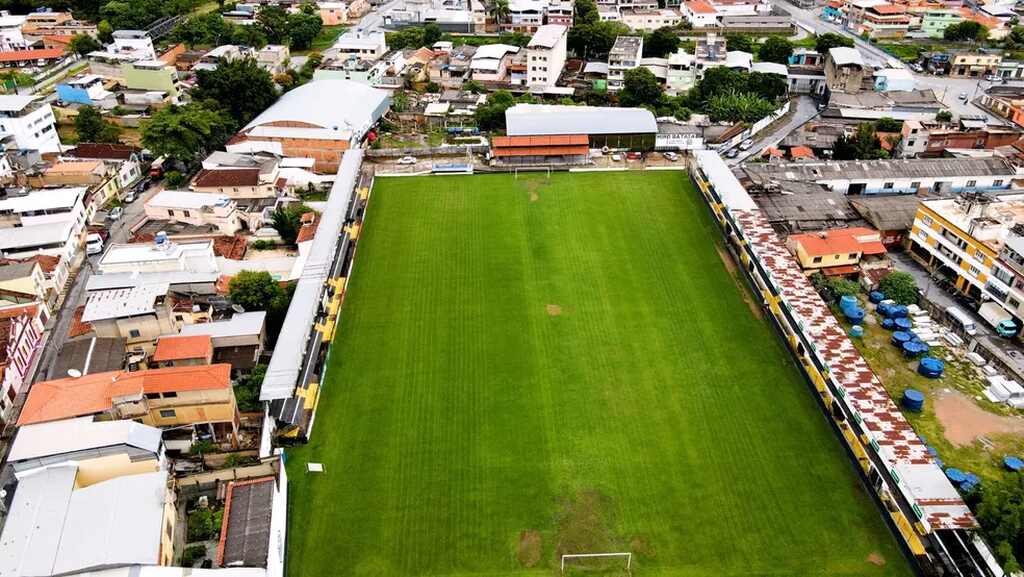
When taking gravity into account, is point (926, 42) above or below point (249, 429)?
above

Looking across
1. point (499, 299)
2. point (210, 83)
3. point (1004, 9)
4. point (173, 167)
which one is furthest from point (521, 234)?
point (1004, 9)

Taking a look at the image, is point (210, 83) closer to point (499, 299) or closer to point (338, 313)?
point (338, 313)

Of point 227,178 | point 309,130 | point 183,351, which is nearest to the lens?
point 183,351

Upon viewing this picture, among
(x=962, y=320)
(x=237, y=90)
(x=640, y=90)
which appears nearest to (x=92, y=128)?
(x=237, y=90)

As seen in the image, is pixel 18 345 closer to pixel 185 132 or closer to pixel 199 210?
pixel 199 210

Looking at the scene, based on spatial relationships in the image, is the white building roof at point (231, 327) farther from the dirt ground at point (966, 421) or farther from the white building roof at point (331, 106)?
the dirt ground at point (966, 421)

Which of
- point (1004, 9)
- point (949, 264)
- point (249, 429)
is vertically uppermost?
point (1004, 9)

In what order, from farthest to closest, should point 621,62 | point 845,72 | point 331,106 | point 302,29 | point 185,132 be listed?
point 302,29 → point 621,62 → point 845,72 → point 331,106 → point 185,132

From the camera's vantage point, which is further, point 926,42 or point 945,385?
point 926,42
